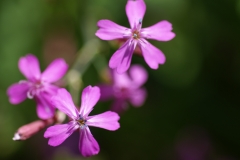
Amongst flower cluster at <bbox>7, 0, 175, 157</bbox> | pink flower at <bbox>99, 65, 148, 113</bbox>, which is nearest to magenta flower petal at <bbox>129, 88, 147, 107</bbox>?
pink flower at <bbox>99, 65, 148, 113</bbox>

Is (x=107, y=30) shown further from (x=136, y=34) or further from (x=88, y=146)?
(x=88, y=146)

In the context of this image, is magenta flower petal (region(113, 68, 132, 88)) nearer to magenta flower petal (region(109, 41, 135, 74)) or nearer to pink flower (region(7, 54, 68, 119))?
pink flower (region(7, 54, 68, 119))

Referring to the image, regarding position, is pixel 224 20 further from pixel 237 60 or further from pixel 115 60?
pixel 115 60

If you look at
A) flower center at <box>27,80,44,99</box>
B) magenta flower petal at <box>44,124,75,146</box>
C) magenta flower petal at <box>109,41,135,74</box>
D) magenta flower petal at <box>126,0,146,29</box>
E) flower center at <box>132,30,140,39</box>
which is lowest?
magenta flower petal at <box>44,124,75,146</box>

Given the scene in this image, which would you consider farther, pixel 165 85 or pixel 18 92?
pixel 165 85

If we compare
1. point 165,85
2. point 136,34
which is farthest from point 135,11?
point 165,85

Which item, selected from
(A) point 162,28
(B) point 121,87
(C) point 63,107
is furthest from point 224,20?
(C) point 63,107
